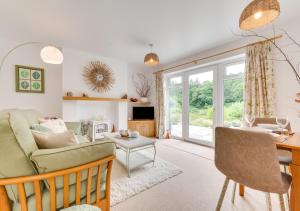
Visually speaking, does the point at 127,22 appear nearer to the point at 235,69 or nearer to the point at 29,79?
the point at 235,69

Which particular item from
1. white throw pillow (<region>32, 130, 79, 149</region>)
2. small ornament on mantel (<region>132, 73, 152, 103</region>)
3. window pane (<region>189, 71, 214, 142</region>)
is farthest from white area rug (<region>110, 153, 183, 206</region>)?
small ornament on mantel (<region>132, 73, 152, 103</region>)

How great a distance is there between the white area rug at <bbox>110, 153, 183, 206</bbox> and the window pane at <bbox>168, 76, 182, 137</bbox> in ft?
7.32

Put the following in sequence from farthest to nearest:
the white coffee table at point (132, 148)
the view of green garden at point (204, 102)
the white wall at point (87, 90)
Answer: the white wall at point (87, 90), the view of green garden at point (204, 102), the white coffee table at point (132, 148)

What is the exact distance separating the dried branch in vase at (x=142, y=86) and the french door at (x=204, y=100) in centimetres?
79

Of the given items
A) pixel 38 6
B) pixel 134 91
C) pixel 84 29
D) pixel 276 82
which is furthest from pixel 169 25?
pixel 134 91

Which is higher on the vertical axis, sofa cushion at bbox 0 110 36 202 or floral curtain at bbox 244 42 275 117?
floral curtain at bbox 244 42 275 117

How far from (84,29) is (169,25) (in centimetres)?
155

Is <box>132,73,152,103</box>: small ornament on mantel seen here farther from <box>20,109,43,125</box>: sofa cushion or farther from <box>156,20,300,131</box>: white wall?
<box>156,20,300,131</box>: white wall

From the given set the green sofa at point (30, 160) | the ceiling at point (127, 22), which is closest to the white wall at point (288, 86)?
the ceiling at point (127, 22)

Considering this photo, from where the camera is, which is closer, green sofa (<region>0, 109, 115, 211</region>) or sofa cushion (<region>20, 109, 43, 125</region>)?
green sofa (<region>0, 109, 115, 211</region>)

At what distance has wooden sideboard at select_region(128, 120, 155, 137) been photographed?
4.86m

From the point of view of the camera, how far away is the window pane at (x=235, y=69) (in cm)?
323

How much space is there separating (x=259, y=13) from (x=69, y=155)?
1.81 m

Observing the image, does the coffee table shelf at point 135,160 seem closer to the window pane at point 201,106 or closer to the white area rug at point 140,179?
the white area rug at point 140,179
